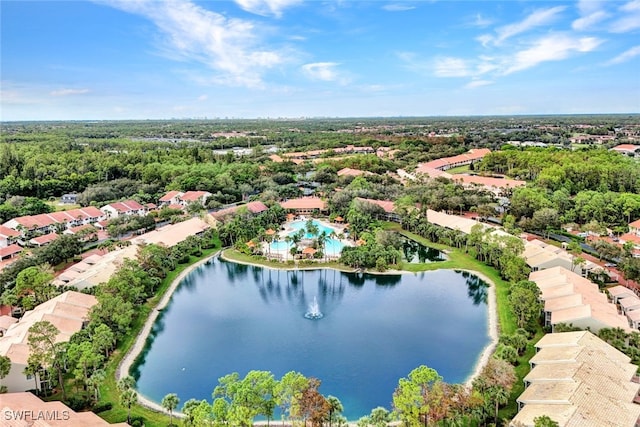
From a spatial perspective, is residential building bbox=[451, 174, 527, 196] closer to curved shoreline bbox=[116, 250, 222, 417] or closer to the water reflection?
the water reflection

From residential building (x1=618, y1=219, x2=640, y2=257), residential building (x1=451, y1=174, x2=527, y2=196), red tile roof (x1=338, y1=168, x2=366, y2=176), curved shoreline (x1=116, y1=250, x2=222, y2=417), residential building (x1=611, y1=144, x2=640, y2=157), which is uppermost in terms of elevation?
residential building (x1=611, y1=144, x2=640, y2=157)

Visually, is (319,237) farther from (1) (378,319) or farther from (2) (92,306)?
(2) (92,306)

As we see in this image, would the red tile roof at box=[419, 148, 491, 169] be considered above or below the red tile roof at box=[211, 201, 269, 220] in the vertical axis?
above

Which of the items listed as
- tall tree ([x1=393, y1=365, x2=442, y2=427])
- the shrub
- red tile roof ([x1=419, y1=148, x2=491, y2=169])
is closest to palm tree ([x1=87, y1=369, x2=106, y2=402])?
the shrub

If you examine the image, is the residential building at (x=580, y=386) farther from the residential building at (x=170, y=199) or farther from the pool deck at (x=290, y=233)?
the residential building at (x=170, y=199)

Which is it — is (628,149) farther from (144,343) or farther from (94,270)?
(94,270)

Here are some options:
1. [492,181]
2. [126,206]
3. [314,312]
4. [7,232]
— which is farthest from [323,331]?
[492,181]
